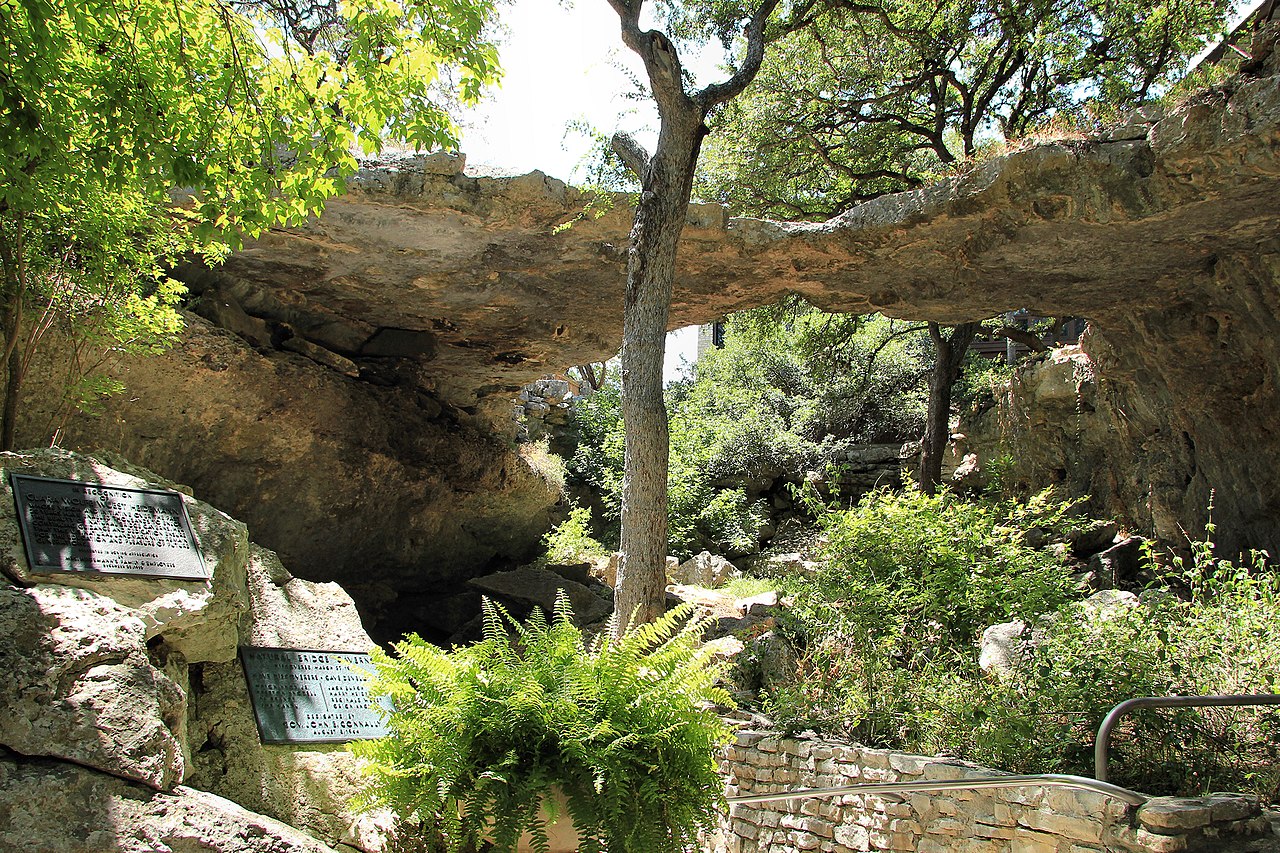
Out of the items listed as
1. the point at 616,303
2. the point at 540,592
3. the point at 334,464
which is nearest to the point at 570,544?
the point at 540,592

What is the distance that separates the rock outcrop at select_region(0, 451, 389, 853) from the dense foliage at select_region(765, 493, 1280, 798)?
3.24 metres

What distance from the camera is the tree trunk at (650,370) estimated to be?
22.3 feet

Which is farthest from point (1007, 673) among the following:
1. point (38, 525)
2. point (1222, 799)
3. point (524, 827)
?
point (38, 525)

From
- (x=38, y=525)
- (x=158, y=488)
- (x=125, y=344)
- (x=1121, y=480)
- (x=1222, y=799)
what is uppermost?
(x=125, y=344)

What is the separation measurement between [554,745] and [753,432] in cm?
1672

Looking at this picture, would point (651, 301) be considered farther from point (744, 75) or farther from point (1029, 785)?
point (1029, 785)

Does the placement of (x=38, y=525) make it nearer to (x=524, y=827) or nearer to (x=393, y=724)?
(x=393, y=724)

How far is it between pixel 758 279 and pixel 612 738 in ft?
24.0

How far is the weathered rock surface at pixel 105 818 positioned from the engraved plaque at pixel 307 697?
1026 mm

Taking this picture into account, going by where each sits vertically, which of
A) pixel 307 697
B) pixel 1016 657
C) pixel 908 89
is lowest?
pixel 1016 657

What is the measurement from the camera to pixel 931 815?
4.89 metres

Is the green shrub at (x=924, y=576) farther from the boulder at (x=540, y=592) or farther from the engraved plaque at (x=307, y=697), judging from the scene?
the boulder at (x=540, y=592)

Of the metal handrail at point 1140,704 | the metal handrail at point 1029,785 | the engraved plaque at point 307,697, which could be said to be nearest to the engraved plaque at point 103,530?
the engraved plaque at point 307,697

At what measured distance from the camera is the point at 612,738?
135 inches
